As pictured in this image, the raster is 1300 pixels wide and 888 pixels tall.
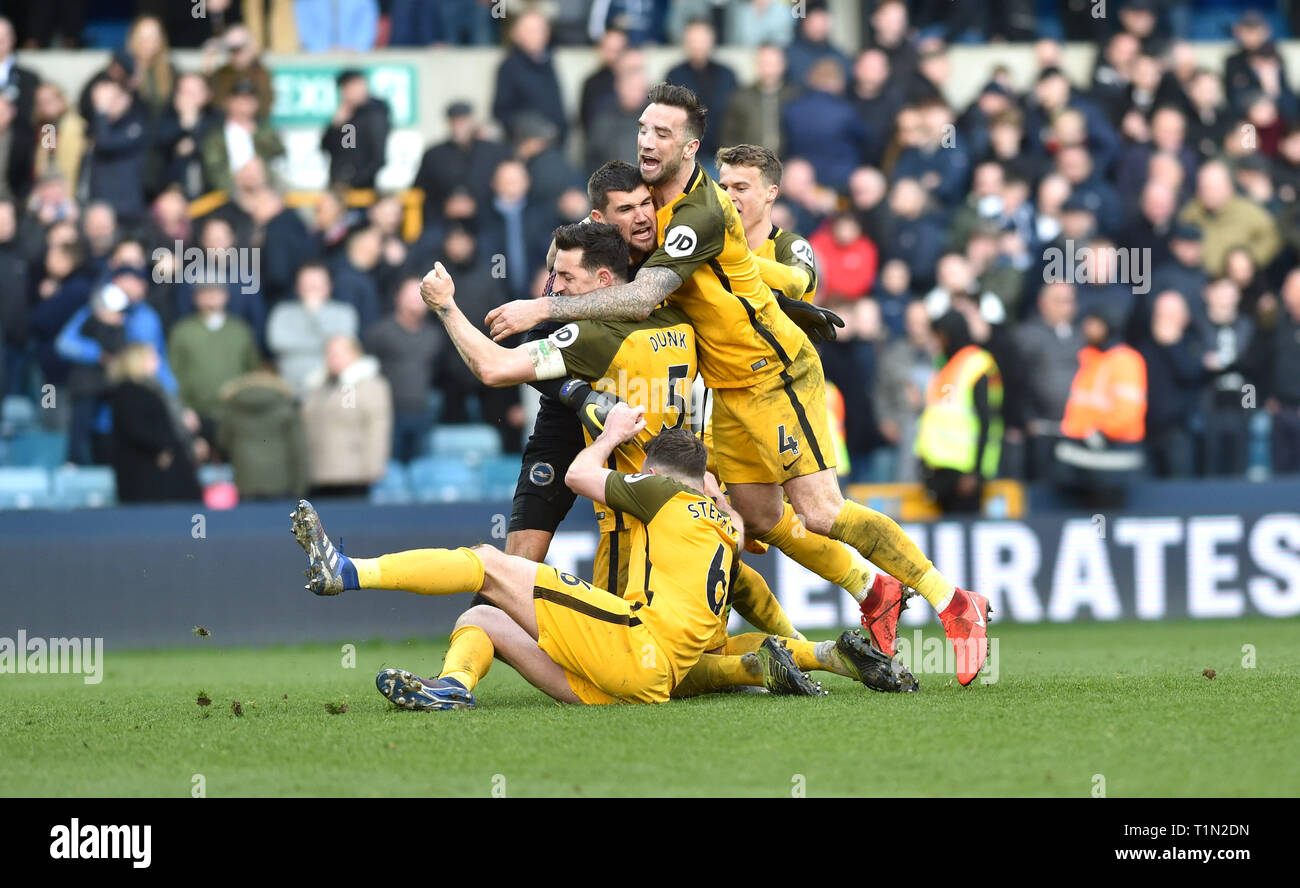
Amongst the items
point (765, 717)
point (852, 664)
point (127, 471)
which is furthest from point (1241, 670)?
point (127, 471)

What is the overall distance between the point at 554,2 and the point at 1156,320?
18.3 ft

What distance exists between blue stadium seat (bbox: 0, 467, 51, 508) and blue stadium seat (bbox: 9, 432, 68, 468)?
195mm

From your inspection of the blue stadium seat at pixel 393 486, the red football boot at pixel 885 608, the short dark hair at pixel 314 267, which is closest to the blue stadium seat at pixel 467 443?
the blue stadium seat at pixel 393 486

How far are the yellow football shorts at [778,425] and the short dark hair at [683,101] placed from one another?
3.59ft

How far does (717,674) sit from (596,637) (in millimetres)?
877

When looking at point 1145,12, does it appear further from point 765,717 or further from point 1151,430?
point 765,717

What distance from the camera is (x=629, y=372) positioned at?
24.3ft

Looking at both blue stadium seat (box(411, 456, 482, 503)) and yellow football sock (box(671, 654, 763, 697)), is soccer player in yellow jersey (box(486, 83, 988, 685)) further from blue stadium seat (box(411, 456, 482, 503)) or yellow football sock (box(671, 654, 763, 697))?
blue stadium seat (box(411, 456, 482, 503))

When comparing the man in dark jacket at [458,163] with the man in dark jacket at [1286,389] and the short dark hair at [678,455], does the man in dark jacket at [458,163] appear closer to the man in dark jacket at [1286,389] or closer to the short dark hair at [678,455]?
the man in dark jacket at [1286,389]

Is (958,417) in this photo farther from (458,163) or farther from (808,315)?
(808,315)

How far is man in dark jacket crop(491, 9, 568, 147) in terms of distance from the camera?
45.1 ft

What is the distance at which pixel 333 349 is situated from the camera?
11469 millimetres

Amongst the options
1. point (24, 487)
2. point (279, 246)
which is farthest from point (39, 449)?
point (279, 246)
